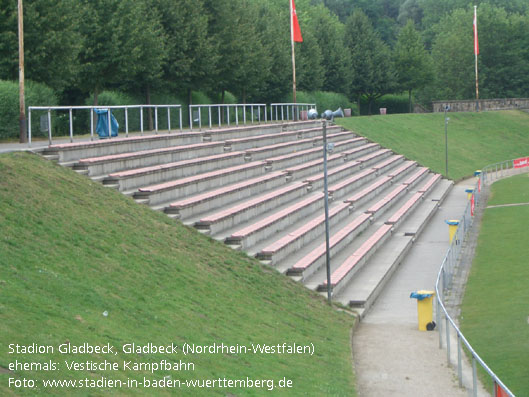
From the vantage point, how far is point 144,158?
24.2 meters

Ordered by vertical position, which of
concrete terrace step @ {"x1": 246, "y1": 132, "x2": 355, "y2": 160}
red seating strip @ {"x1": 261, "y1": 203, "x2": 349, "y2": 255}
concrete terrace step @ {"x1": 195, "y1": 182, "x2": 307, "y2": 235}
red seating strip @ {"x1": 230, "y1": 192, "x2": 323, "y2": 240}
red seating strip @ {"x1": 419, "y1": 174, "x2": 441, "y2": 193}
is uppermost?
concrete terrace step @ {"x1": 246, "y1": 132, "x2": 355, "y2": 160}

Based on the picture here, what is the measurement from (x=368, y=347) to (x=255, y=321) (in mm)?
2945

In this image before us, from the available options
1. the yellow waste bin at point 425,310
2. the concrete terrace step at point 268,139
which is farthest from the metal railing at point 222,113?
the yellow waste bin at point 425,310

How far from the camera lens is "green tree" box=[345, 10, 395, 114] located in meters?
76.9

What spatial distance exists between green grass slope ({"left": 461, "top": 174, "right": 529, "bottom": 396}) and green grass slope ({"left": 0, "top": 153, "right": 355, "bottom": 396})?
282 cm

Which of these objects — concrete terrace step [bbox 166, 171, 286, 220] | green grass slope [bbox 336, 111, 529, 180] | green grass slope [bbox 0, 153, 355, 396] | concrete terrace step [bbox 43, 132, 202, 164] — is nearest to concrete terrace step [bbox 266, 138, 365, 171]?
concrete terrace step [bbox 166, 171, 286, 220]

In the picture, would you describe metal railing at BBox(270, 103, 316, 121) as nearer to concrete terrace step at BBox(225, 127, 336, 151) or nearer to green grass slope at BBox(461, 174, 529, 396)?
concrete terrace step at BBox(225, 127, 336, 151)

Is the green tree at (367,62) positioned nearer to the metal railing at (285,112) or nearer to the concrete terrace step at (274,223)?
the metal railing at (285,112)

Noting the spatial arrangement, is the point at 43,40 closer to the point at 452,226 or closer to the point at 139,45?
the point at 139,45

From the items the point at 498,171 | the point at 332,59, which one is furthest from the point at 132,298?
the point at 332,59

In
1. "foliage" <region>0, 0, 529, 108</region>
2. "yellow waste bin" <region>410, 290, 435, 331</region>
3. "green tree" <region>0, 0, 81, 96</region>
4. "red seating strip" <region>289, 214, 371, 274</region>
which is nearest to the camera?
"yellow waste bin" <region>410, 290, 435, 331</region>

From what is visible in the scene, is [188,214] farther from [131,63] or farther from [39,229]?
[131,63]

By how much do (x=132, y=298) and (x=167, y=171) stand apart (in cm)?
1136

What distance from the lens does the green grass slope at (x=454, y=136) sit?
54.5 m
